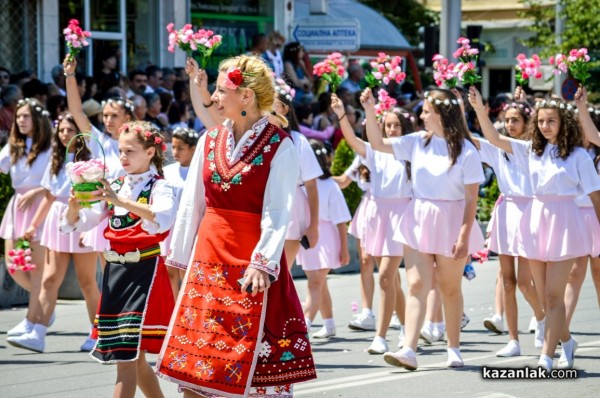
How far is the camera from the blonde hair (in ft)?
20.9

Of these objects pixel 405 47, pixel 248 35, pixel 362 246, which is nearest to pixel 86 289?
pixel 362 246

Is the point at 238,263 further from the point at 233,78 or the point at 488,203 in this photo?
the point at 488,203

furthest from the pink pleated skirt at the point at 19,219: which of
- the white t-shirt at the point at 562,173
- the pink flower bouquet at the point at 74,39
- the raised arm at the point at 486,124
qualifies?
the white t-shirt at the point at 562,173

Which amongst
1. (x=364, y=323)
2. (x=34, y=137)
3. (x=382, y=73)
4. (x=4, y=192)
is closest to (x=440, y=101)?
(x=382, y=73)

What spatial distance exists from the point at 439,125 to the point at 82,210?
9.74 ft

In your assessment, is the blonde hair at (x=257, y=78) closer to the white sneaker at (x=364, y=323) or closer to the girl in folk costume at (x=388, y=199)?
the girl in folk costume at (x=388, y=199)

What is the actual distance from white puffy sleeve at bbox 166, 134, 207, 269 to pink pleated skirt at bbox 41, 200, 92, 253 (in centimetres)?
366

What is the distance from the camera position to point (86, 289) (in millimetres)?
9914

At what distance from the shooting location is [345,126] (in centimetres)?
955

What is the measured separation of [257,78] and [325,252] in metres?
4.55

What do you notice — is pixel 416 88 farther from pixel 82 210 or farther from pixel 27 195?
pixel 82 210

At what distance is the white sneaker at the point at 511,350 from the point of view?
9.75 m

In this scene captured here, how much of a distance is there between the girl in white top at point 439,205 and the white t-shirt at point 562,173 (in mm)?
433

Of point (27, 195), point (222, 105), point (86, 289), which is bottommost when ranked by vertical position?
point (86, 289)
